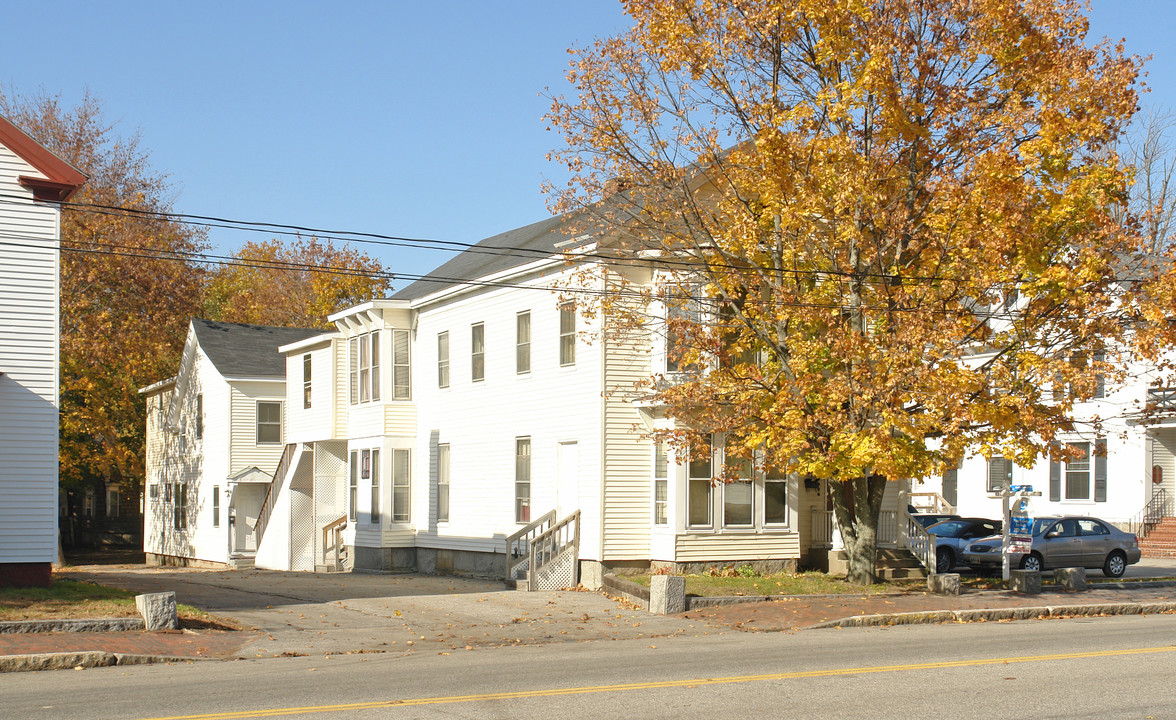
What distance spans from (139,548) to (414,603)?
131 feet

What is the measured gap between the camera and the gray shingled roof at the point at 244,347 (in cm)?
3953

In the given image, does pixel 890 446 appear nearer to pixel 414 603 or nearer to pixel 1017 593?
pixel 1017 593

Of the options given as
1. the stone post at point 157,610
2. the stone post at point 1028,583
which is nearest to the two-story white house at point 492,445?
the stone post at point 1028,583

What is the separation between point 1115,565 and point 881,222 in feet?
46.3

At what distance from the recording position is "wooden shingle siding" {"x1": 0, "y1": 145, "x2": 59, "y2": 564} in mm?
18984

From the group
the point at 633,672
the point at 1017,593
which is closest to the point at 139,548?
the point at 1017,593

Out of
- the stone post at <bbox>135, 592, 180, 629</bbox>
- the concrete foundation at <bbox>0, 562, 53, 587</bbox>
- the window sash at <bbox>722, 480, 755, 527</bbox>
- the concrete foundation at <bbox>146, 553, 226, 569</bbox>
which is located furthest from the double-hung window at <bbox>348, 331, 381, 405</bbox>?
the stone post at <bbox>135, 592, 180, 629</bbox>

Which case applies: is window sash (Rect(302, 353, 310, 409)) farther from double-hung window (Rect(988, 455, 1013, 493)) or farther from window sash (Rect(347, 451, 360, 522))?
double-hung window (Rect(988, 455, 1013, 493))

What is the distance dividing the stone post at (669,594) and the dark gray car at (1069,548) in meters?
11.7

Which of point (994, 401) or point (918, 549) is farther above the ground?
Answer: point (994, 401)

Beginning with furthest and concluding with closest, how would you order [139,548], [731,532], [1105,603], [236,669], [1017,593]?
[139,548] → [731,532] → [1017,593] → [1105,603] → [236,669]

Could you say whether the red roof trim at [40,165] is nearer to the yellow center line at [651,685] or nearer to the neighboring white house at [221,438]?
the yellow center line at [651,685]

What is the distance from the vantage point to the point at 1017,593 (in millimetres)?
21672

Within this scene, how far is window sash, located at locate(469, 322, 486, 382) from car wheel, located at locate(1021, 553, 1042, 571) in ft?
44.9
